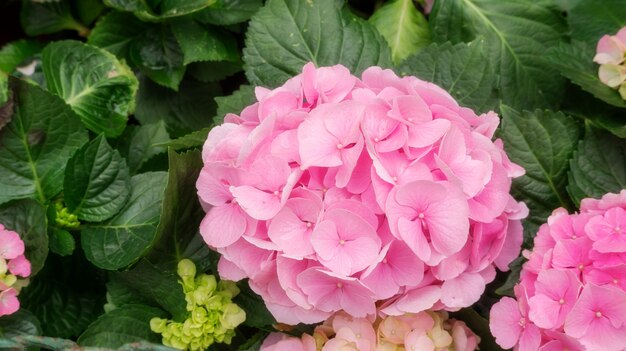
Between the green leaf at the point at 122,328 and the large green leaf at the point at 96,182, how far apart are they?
4.8 inches

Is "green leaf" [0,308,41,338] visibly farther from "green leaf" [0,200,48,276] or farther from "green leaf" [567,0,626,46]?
"green leaf" [567,0,626,46]

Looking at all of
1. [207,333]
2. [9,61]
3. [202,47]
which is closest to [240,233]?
[207,333]

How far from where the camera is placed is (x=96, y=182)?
0.93m

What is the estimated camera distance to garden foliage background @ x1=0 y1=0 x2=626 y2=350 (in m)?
0.90

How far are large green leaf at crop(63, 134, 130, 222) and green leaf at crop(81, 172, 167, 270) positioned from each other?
1 centimetres

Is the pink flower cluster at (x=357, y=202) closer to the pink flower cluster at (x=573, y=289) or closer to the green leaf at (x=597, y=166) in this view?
the pink flower cluster at (x=573, y=289)

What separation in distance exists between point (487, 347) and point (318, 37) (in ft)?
1.45

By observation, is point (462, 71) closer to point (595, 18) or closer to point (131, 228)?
point (595, 18)

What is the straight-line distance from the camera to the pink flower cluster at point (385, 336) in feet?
2.61

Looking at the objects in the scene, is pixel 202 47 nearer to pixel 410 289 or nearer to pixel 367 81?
pixel 367 81

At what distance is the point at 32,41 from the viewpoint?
1.29m

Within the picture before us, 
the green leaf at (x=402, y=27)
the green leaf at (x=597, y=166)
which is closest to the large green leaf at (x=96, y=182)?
the green leaf at (x=402, y=27)

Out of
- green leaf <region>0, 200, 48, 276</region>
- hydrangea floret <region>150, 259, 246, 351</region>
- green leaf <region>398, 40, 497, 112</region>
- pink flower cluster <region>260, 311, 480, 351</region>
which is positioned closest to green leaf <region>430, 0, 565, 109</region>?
green leaf <region>398, 40, 497, 112</region>

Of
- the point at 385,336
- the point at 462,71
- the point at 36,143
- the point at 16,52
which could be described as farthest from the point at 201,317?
the point at 16,52
